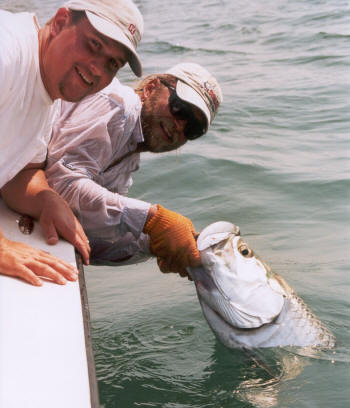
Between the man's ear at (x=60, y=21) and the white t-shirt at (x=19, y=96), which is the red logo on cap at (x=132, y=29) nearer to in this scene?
the man's ear at (x=60, y=21)

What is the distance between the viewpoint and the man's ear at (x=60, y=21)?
245 centimetres

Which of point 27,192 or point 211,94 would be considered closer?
point 27,192

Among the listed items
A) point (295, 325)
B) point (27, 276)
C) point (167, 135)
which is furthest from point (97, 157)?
point (295, 325)

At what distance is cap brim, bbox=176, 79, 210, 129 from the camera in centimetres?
316

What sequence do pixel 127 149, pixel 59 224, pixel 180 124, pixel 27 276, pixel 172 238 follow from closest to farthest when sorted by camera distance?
pixel 27 276 < pixel 59 224 < pixel 172 238 < pixel 180 124 < pixel 127 149

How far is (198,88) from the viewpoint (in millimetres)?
3246

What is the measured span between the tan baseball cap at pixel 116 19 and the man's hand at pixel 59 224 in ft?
2.15

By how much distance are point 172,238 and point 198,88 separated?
70 cm

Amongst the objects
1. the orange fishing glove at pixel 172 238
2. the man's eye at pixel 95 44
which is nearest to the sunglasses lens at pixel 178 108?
the orange fishing glove at pixel 172 238

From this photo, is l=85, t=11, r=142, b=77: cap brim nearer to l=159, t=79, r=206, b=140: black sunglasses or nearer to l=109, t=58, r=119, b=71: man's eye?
l=109, t=58, r=119, b=71: man's eye

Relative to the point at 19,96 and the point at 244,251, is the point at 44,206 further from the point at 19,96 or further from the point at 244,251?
the point at 244,251

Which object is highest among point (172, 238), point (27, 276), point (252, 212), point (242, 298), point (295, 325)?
point (27, 276)

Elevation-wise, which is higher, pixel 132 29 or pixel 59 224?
pixel 132 29

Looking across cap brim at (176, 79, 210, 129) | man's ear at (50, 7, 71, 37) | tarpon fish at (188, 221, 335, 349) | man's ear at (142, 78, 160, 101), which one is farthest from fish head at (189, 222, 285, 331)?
man's ear at (50, 7, 71, 37)
